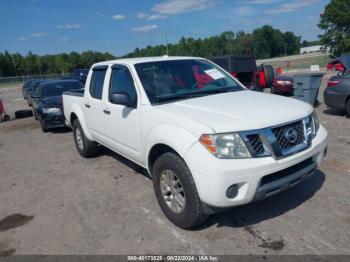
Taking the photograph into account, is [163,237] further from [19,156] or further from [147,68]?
[19,156]

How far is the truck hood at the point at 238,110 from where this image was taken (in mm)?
3062

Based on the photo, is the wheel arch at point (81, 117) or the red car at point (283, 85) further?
the red car at point (283, 85)

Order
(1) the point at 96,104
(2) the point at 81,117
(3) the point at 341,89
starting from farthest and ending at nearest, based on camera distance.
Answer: (3) the point at 341,89, (2) the point at 81,117, (1) the point at 96,104

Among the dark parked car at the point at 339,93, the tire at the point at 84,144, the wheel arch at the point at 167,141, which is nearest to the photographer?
the wheel arch at the point at 167,141

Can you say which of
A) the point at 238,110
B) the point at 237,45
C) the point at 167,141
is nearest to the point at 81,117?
the point at 167,141

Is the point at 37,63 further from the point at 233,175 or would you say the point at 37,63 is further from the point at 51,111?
the point at 233,175

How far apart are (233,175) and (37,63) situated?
10569cm

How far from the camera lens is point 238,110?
337cm

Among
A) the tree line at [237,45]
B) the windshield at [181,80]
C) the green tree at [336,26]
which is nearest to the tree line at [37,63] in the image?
the tree line at [237,45]

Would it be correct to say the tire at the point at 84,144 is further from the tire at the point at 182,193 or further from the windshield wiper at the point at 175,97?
the tire at the point at 182,193

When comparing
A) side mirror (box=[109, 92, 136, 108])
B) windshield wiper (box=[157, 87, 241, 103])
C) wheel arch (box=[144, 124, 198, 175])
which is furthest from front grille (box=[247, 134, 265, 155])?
side mirror (box=[109, 92, 136, 108])

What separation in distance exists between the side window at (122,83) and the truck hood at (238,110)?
665 mm

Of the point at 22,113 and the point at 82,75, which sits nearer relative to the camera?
the point at 22,113

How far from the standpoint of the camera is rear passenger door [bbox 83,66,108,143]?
518 centimetres
